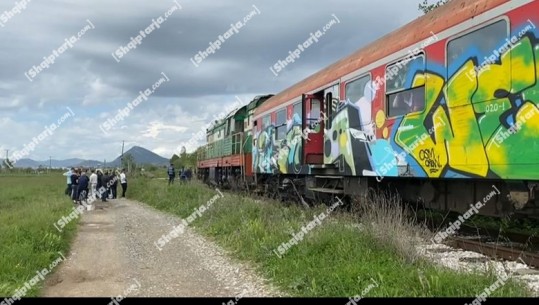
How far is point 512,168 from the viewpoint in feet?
20.6

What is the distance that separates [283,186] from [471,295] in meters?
10.9

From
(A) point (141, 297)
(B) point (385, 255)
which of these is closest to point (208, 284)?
(A) point (141, 297)

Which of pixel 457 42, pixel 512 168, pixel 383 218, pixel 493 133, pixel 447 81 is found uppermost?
pixel 457 42

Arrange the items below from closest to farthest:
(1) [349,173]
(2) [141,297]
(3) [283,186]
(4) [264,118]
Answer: (2) [141,297] → (1) [349,173] → (3) [283,186] → (4) [264,118]

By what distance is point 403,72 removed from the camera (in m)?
8.61

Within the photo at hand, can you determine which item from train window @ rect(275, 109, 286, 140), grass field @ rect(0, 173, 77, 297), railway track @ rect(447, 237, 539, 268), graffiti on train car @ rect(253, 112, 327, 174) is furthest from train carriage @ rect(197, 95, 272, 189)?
railway track @ rect(447, 237, 539, 268)

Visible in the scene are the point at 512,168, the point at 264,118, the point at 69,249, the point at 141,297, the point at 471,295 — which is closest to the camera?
the point at 471,295

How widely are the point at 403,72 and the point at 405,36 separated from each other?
0.64 meters

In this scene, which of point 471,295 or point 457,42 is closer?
point 471,295

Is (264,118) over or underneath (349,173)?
over

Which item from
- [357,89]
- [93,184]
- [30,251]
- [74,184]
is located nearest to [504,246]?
[357,89]

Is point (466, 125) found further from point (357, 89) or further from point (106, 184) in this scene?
point (106, 184)

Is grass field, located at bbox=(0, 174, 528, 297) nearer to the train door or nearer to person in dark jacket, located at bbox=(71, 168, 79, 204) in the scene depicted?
the train door

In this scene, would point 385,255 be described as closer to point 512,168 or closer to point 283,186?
point 512,168
